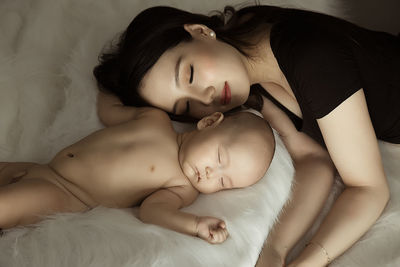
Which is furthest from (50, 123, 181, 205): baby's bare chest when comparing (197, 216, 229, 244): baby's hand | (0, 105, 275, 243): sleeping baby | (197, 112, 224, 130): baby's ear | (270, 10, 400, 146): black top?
(270, 10, 400, 146): black top

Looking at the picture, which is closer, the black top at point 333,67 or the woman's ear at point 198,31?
the black top at point 333,67

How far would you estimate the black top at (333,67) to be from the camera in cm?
123

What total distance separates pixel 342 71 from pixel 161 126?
1.63 ft

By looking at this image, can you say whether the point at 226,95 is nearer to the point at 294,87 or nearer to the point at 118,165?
the point at 294,87

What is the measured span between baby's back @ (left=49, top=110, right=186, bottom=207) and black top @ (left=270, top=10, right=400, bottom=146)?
38 centimetres

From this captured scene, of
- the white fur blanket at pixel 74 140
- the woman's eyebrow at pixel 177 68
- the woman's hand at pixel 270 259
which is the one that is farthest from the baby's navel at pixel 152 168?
the woman's hand at pixel 270 259

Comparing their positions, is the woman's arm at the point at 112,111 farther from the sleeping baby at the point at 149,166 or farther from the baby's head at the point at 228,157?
the baby's head at the point at 228,157

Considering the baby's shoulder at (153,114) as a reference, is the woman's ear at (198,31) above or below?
above

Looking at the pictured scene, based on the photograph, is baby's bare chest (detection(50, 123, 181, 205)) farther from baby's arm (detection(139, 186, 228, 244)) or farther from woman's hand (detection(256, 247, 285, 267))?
woman's hand (detection(256, 247, 285, 267))

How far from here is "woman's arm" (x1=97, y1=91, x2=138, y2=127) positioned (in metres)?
1.44

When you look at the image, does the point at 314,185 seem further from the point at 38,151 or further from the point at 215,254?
the point at 38,151

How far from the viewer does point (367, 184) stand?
130 centimetres

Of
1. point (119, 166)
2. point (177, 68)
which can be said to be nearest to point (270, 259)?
point (119, 166)

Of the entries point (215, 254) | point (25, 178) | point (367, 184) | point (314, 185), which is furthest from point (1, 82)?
point (367, 184)
